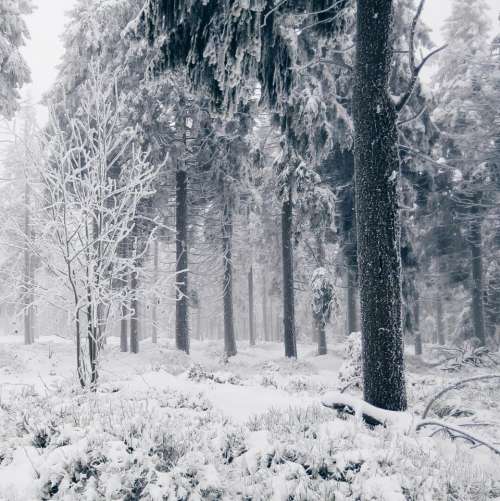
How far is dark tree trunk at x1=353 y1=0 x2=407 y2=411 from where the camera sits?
5.09 metres

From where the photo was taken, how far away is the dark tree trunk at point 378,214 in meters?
5.09

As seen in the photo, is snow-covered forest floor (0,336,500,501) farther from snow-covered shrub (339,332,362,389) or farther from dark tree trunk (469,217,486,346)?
dark tree trunk (469,217,486,346)

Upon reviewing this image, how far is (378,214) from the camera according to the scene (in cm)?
523

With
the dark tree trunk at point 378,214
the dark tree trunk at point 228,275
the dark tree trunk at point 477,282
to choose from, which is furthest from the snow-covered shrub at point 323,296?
the dark tree trunk at point 378,214

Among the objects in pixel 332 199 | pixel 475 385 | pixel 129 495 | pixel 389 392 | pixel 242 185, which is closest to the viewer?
pixel 129 495

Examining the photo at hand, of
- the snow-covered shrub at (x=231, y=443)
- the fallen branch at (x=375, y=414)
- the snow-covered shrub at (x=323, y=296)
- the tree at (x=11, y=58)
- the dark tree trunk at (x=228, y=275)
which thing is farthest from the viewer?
the dark tree trunk at (x=228, y=275)

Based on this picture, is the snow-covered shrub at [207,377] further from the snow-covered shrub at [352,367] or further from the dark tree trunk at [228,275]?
the dark tree trunk at [228,275]

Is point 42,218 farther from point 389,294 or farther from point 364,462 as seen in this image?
point 364,462

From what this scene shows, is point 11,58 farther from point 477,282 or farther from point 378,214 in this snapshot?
point 477,282

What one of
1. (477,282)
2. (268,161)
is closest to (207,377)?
(477,282)

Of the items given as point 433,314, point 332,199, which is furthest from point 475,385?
point 433,314

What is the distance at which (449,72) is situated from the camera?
20.7 metres

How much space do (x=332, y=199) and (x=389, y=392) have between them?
9.44m

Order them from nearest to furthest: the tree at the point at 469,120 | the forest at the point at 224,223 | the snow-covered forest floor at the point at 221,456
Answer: the snow-covered forest floor at the point at 221,456
the forest at the point at 224,223
the tree at the point at 469,120
